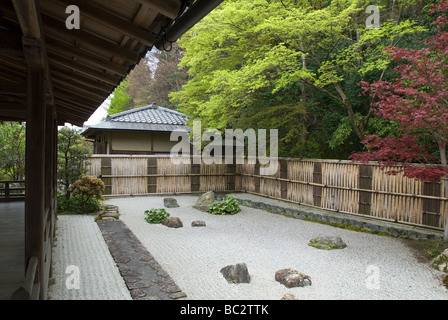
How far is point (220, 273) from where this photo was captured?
541 centimetres

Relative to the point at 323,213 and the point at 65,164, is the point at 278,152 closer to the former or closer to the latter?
the point at 323,213

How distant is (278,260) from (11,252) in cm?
450

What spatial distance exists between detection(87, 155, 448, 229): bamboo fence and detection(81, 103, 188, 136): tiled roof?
182 cm

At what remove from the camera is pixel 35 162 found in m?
2.80

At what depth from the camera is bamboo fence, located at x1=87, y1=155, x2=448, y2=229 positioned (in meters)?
8.06

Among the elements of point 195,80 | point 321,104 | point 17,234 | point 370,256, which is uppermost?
point 195,80

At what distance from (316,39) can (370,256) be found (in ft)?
24.7

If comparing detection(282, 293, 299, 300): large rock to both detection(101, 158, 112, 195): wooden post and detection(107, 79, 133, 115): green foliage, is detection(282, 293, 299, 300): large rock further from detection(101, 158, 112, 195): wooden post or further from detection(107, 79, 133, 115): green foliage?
detection(107, 79, 133, 115): green foliage

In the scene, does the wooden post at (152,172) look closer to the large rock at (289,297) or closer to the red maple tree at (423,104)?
the red maple tree at (423,104)

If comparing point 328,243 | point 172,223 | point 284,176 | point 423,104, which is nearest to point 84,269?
point 172,223

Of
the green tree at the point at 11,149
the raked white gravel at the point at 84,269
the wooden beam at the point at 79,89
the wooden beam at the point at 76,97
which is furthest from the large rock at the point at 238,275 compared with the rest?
the green tree at the point at 11,149

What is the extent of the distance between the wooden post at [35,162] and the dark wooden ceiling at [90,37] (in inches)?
11.5
